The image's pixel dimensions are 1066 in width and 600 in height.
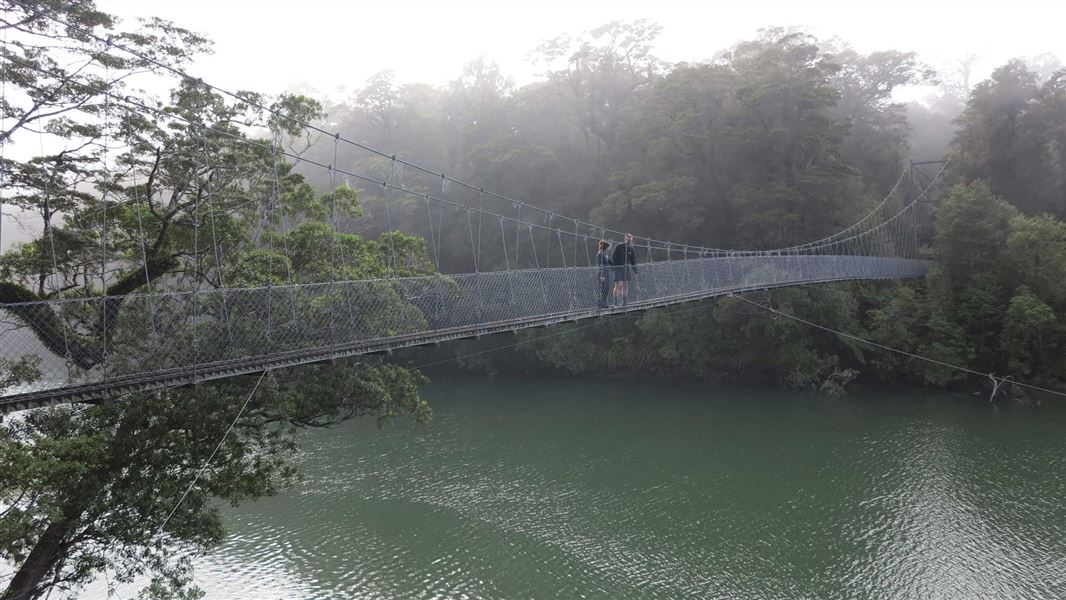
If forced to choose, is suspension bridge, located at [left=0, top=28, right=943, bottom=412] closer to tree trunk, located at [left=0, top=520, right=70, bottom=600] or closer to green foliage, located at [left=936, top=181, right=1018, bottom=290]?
tree trunk, located at [left=0, top=520, right=70, bottom=600]

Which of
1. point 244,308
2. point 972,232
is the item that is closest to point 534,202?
point 972,232

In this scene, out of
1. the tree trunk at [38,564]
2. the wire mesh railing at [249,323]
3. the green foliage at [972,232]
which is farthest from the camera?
the green foliage at [972,232]

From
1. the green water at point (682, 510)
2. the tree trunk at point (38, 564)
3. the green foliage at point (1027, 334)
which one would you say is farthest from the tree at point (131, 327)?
the green foliage at point (1027, 334)

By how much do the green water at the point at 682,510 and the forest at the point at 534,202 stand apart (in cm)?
126

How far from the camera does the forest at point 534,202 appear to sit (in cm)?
479

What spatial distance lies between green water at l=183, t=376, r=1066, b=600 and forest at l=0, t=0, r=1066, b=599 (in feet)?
4.13

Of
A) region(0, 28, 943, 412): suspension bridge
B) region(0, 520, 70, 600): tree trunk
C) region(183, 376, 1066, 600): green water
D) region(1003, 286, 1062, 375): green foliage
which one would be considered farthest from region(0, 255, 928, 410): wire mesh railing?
region(1003, 286, 1062, 375): green foliage

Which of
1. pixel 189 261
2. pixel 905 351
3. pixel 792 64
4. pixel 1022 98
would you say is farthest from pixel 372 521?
pixel 1022 98

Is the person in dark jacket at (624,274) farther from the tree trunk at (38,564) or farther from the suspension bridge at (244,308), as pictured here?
the tree trunk at (38,564)

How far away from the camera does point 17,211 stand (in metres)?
5.37

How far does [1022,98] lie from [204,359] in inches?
757

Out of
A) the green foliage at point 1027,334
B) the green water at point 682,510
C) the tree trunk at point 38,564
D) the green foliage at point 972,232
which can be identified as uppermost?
the green foliage at point 972,232

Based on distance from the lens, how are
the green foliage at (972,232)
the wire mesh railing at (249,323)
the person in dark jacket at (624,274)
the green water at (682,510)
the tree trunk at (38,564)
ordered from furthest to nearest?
the green foliage at (972,232) < the person in dark jacket at (624,274) < the green water at (682,510) < the tree trunk at (38,564) < the wire mesh railing at (249,323)

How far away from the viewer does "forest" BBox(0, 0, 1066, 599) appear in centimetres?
479
